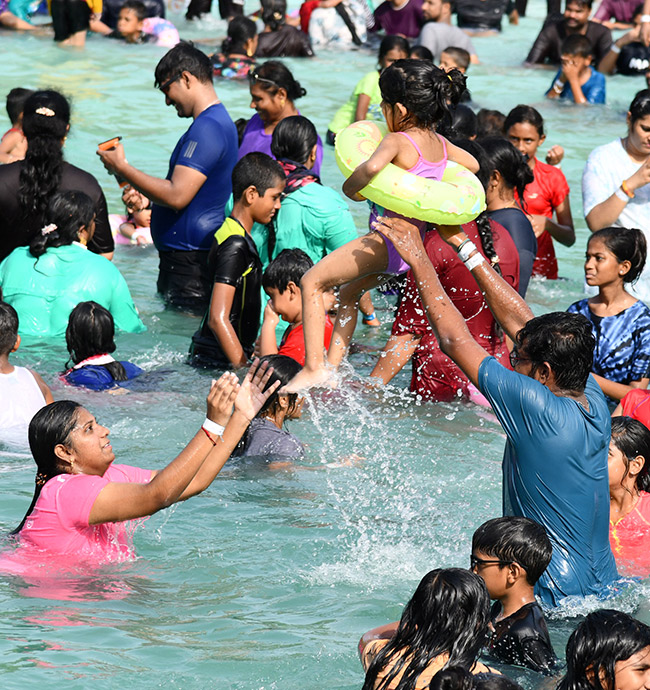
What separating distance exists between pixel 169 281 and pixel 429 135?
3065mm

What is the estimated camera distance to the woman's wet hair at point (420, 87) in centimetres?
502

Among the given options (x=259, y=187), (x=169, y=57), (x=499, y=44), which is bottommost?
(x=499, y=44)

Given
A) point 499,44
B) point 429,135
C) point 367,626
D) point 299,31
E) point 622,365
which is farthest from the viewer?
point 499,44

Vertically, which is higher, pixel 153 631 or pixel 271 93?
pixel 271 93

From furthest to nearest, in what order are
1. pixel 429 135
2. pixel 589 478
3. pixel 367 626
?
1. pixel 429 135
2. pixel 367 626
3. pixel 589 478

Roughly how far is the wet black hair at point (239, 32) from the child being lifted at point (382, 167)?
8.77 m

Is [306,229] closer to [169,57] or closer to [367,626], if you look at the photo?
[169,57]

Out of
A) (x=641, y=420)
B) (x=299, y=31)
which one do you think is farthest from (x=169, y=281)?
(x=299, y=31)

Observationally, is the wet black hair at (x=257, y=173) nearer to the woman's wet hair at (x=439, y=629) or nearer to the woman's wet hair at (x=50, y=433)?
the woman's wet hair at (x=50, y=433)

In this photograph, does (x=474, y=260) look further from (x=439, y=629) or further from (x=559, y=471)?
(x=439, y=629)

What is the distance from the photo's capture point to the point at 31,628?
13.4 feet

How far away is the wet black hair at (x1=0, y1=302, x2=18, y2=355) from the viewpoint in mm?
5617

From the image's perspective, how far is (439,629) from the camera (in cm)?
317

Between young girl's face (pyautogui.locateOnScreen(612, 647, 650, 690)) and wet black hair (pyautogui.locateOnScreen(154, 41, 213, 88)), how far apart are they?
16.9 feet
